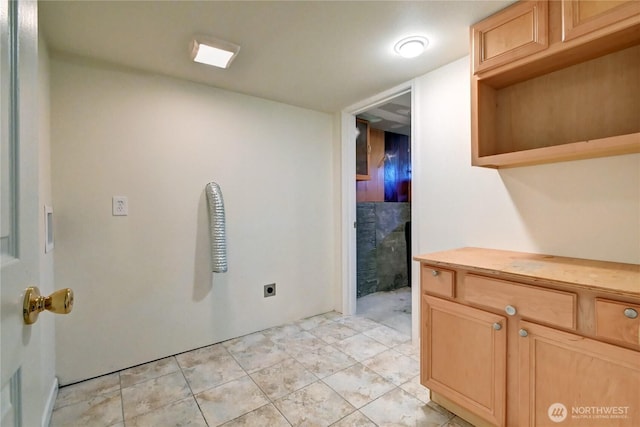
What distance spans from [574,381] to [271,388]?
4.87ft

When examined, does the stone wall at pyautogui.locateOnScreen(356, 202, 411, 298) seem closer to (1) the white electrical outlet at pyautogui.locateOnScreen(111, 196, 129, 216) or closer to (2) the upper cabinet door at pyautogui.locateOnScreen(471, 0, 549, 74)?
(2) the upper cabinet door at pyautogui.locateOnScreen(471, 0, 549, 74)

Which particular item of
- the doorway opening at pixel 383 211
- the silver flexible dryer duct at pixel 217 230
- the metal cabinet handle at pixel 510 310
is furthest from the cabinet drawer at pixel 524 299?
the doorway opening at pixel 383 211

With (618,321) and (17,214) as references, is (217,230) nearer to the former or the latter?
(17,214)

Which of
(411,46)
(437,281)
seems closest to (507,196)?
(437,281)

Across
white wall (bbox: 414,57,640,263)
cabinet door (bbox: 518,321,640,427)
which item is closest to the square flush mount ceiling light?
white wall (bbox: 414,57,640,263)

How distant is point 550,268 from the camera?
1.30 meters

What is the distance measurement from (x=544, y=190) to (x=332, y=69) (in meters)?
1.52

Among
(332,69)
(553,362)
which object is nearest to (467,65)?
(332,69)

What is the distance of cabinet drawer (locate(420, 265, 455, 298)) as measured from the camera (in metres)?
1.49

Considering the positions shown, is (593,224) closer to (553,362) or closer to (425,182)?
(553,362)

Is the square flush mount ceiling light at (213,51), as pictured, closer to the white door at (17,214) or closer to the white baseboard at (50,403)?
the white door at (17,214)

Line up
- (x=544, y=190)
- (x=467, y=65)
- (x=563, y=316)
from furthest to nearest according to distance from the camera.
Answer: (x=467, y=65) < (x=544, y=190) < (x=563, y=316)

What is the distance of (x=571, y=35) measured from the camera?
1278mm

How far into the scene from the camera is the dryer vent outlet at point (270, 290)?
266cm
